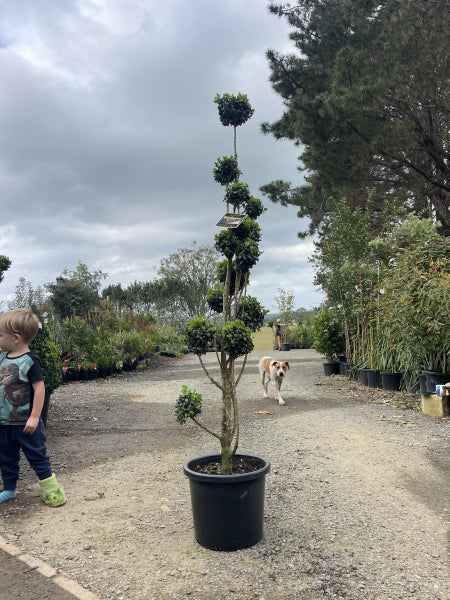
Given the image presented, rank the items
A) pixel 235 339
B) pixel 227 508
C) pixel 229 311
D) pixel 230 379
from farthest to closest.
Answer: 1. pixel 229 311
2. pixel 230 379
3. pixel 235 339
4. pixel 227 508

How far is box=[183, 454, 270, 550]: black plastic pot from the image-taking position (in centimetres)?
245

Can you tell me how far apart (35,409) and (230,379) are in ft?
4.62

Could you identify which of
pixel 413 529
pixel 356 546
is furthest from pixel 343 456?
pixel 356 546

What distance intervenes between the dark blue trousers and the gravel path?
21 centimetres

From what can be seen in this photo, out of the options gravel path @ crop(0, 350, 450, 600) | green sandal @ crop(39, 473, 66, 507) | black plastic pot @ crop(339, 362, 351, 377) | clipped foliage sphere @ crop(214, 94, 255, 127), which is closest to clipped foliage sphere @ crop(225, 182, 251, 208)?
clipped foliage sphere @ crop(214, 94, 255, 127)

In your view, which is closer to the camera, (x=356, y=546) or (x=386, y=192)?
(x=356, y=546)

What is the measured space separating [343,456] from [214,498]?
211 centimetres

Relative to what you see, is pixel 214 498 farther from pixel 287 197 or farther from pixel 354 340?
pixel 287 197

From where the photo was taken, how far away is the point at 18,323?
10.5ft

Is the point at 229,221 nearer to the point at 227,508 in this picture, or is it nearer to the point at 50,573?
the point at 227,508

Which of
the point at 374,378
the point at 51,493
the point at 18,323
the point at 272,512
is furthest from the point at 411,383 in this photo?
the point at 18,323

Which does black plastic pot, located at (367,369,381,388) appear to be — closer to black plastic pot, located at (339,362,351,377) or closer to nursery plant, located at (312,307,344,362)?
black plastic pot, located at (339,362,351,377)

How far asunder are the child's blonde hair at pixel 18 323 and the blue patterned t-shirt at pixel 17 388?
7.3 inches

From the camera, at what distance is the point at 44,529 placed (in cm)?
285
